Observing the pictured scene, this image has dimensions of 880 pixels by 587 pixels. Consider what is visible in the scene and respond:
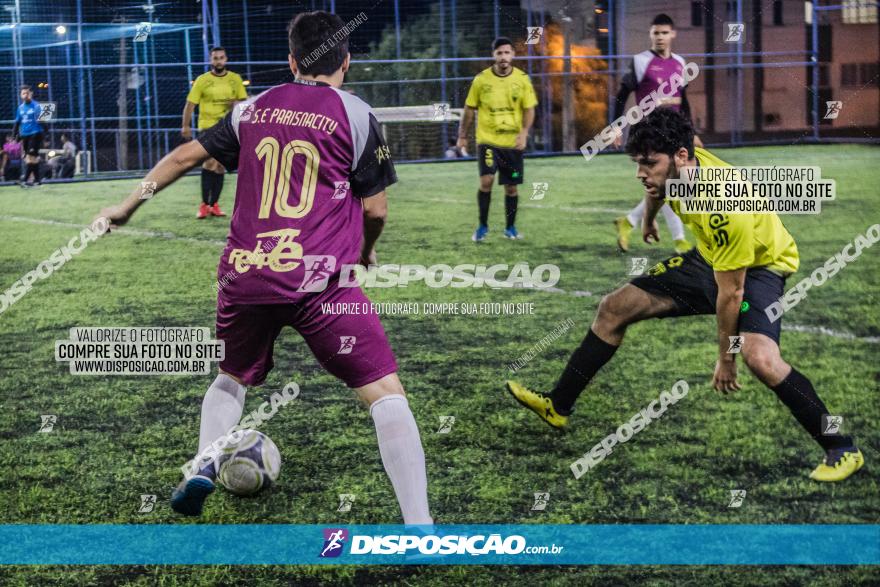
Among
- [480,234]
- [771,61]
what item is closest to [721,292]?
[480,234]

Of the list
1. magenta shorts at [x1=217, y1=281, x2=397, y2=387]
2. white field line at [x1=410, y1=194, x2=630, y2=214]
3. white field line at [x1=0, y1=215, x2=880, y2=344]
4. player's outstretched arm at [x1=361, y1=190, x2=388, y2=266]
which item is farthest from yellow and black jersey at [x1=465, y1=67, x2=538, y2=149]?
magenta shorts at [x1=217, y1=281, x2=397, y2=387]

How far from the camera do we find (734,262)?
3.81 meters

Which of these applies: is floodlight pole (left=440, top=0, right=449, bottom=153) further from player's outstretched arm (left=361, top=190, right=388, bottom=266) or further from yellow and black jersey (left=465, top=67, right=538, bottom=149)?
player's outstretched arm (left=361, top=190, right=388, bottom=266)

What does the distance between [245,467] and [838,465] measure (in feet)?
7.15

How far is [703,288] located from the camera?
424cm

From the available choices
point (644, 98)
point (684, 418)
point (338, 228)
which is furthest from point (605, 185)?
point (338, 228)

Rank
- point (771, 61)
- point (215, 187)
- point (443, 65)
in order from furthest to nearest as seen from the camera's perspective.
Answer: point (771, 61), point (443, 65), point (215, 187)

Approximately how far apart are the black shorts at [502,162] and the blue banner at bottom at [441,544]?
6.79 m

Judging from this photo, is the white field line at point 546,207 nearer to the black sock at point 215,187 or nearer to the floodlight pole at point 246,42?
the black sock at point 215,187

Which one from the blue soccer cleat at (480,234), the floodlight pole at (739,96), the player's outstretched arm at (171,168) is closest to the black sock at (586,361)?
the player's outstretched arm at (171,168)

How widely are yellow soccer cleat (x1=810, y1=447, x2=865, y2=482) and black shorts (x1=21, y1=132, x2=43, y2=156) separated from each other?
48.2 ft

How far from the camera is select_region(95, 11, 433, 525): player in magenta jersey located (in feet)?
10.6

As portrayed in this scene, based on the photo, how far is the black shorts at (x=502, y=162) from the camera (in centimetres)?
1012

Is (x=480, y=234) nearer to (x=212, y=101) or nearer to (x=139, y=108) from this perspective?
(x=212, y=101)
